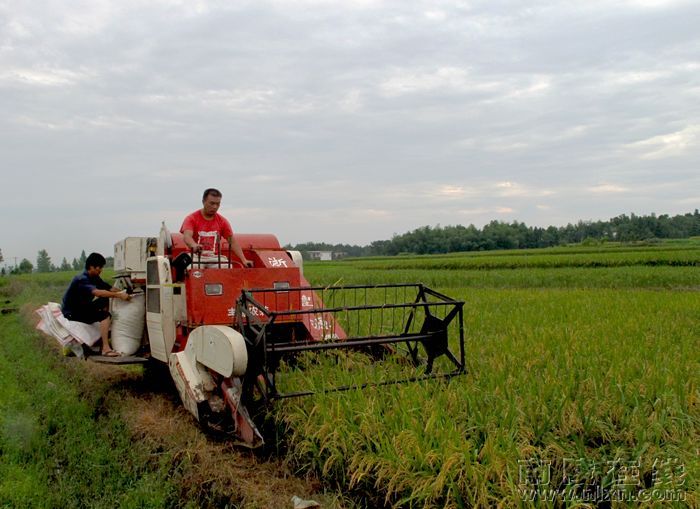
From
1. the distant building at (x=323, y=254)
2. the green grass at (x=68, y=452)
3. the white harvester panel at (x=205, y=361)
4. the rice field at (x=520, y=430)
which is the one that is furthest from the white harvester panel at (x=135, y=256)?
the distant building at (x=323, y=254)

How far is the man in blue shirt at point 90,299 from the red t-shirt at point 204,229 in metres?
1.15

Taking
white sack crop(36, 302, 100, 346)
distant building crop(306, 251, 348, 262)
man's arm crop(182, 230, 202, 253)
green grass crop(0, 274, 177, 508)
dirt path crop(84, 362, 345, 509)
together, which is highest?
man's arm crop(182, 230, 202, 253)

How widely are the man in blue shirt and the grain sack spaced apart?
3.9 inches

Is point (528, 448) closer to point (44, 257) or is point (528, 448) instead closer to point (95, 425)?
point (95, 425)

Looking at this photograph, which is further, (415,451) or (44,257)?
(44,257)

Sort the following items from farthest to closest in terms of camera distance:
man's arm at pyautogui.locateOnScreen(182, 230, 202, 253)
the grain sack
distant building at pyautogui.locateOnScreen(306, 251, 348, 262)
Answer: distant building at pyautogui.locateOnScreen(306, 251, 348, 262)
the grain sack
man's arm at pyautogui.locateOnScreen(182, 230, 202, 253)

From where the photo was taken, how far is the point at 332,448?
3.91 m

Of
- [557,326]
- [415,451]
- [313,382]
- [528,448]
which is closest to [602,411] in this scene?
[528,448]

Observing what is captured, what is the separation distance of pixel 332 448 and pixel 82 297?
178 inches

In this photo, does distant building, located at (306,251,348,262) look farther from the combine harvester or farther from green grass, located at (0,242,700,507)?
green grass, located at (0,242,700,507)

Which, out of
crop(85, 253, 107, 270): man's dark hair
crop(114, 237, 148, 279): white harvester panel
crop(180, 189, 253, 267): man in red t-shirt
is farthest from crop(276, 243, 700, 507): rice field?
crop(85, 253, 107, 270): man's dark hair

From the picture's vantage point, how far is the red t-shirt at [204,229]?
21.2 feet

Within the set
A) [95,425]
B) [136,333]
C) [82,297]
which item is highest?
[82,297]

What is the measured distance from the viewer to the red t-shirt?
646cm
